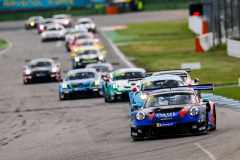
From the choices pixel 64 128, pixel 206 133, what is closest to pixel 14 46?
pixel 64 128

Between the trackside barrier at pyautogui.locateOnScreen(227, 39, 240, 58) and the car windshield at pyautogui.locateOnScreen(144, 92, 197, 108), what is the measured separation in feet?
77.8

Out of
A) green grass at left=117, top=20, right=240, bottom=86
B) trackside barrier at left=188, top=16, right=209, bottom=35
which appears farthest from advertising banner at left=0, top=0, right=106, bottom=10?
trackside barrier at left=188, top=16, right=209, bottom=35

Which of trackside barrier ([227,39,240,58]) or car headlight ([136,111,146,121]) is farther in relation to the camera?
trackside barrier ([227,39,240,58])

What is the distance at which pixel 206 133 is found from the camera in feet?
39.7

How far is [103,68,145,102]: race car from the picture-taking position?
68.2ft

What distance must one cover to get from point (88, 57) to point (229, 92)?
13515 millimetres

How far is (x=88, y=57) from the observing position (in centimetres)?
3406

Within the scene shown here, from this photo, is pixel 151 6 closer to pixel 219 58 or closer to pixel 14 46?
pixel 14 46

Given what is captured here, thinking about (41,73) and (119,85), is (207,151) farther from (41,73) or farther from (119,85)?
(41,73)

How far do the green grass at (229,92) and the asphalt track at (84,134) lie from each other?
294 centimetres

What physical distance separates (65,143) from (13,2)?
73819 millimetres

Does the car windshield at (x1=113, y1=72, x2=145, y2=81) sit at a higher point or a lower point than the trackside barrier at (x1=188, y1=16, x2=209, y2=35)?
lower

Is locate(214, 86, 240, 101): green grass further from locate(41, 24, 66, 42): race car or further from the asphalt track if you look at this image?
locate(41, 24, 66, 42): race car

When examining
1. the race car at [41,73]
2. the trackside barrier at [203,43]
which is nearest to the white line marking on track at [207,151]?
the race car at [41,73]
